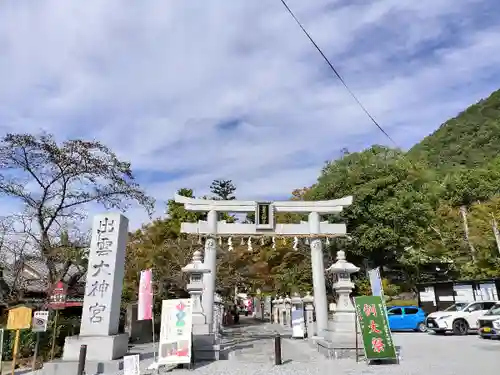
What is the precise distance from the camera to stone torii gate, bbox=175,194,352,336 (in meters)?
17.2

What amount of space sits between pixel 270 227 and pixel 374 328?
24.4 feet

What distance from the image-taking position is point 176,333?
1030 centimetres

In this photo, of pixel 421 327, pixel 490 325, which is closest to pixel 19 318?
pixel 490 325

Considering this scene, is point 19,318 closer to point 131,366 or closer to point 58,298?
point 58,298

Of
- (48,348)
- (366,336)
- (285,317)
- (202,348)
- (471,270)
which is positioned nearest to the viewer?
(366,336)

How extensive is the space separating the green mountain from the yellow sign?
44.3 m

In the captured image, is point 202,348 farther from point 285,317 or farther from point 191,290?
point 285,317

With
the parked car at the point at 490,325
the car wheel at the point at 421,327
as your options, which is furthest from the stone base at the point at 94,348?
the car wheel at the point at 421,327

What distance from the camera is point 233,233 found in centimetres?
1747

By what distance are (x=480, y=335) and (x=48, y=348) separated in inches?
636

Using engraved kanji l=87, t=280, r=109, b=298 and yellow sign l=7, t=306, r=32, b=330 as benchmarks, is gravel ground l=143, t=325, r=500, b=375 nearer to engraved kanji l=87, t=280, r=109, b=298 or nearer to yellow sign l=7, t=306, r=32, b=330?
engraved kanji l=87, t=280, r=109, b=298

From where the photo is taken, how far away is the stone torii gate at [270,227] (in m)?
17.2

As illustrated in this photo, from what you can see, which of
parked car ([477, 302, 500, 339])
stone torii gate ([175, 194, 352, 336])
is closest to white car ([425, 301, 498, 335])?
parked car ([477, 302, 500, 339])

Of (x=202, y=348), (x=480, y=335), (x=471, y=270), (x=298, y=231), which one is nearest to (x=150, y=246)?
(x=298, y=231)
